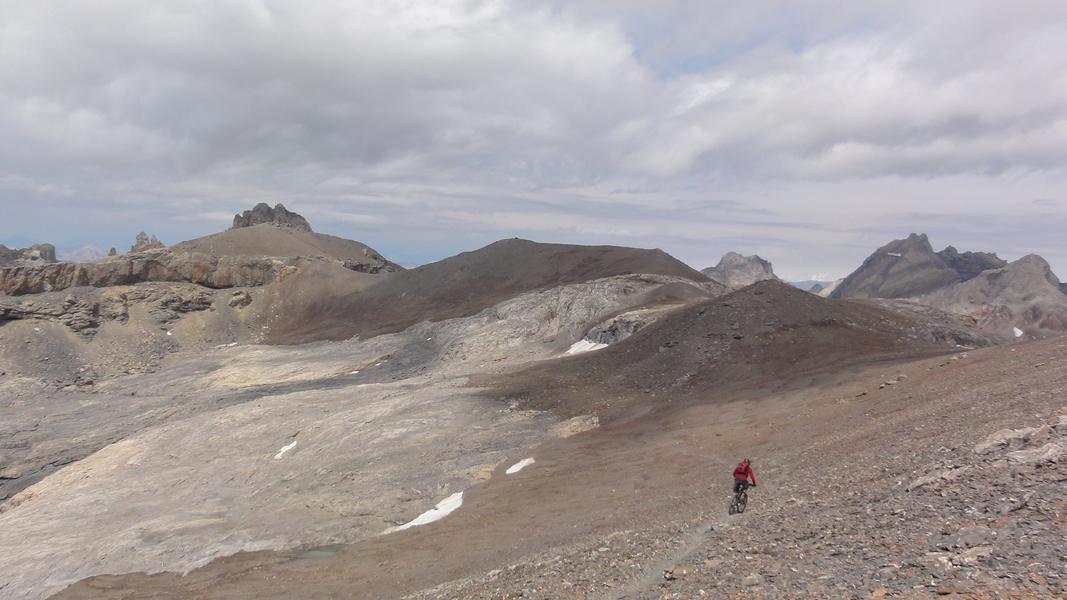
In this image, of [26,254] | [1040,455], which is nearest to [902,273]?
[1040,455]

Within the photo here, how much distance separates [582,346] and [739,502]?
1304 inches

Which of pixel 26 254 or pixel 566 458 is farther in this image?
pixel 26 254

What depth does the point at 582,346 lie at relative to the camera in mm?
48688

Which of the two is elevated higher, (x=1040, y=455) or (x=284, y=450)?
(x=1040, y=455)

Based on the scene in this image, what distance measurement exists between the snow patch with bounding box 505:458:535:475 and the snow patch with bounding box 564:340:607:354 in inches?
820

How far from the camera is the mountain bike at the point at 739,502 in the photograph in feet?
50.4

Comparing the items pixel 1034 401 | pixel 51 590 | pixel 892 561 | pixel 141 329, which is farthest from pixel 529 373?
pixel 141 329

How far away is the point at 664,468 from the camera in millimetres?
22156

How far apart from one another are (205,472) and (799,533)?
28036 millimetres

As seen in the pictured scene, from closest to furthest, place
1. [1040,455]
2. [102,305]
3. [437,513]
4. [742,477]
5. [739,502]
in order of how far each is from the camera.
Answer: [1040,455]
[739,502]
[742,477]
[437,513]
[102,305]

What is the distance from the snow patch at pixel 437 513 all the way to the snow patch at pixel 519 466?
2.21 meters

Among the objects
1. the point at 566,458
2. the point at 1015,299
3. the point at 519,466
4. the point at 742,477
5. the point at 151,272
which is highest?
the point at 151,272

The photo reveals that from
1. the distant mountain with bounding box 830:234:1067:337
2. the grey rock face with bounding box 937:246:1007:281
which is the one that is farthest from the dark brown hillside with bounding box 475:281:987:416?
the grey rock face with bounding box 937:246:1007:281

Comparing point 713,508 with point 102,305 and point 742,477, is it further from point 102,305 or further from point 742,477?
point 102,305
